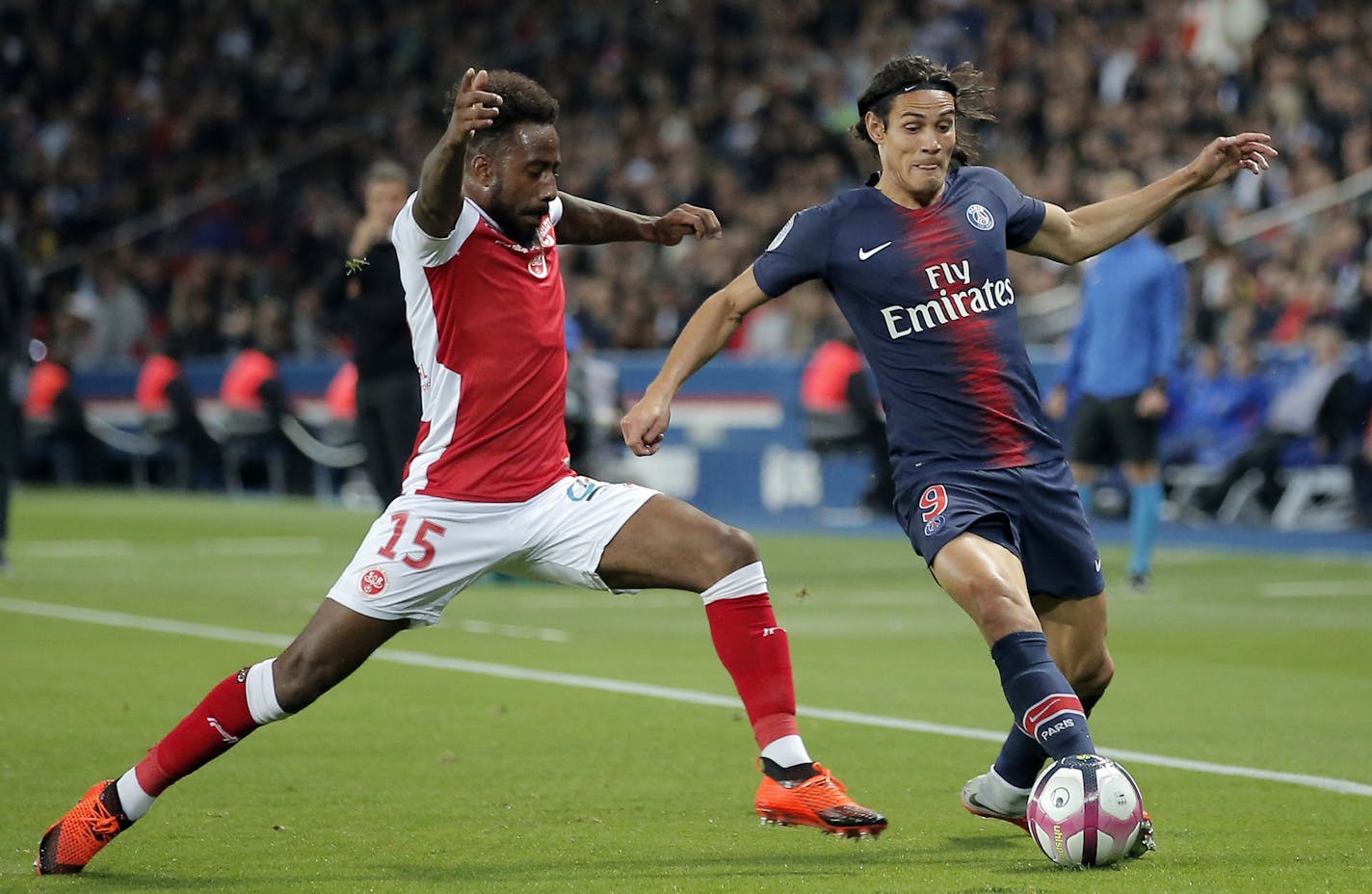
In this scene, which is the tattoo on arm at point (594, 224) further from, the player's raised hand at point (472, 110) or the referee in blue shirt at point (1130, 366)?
the referee in blue shirt at point (1130, 366)

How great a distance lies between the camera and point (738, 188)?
26734mm

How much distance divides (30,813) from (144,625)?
5.70 metres

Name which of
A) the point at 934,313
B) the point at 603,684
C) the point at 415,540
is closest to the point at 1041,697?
the point at 934,313

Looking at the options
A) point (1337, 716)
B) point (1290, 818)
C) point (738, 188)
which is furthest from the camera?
point (738, 188)

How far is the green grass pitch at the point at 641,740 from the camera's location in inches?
229

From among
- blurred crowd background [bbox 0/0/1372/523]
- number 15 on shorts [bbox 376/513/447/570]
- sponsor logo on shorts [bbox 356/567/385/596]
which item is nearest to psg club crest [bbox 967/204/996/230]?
number 15 on shorts [bbox 376/513/447/570]

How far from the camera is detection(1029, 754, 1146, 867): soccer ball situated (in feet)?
18.1

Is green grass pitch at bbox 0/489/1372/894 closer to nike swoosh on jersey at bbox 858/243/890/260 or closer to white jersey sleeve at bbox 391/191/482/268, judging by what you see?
nike swoosh on jersey at bbox 858/243/890/260

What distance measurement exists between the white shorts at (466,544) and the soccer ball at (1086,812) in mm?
1425

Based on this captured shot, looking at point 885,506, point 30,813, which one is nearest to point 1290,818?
point 30,813

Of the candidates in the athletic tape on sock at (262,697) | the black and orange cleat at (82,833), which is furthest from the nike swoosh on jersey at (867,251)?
the black and orange cleat at (82,833)

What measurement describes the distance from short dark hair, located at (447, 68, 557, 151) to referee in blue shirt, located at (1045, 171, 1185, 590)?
8.57 m

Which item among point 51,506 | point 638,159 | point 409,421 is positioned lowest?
point 51,506

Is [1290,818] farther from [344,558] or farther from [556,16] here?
[556,16]
